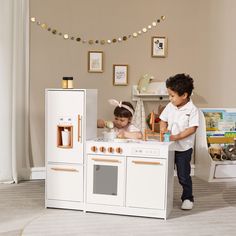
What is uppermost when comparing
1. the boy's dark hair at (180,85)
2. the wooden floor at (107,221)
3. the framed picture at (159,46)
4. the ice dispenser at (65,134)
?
the framed picture at (159,46)

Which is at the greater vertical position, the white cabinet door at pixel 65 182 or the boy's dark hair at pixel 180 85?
the boy's dark hair at pixel 180 85

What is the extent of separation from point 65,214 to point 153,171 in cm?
72

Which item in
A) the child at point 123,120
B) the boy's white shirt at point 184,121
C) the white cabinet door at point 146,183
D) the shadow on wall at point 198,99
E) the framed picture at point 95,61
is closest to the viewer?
the white cabinet door at point 146,183

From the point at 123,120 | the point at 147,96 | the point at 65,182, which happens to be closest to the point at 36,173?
the point at 65,182

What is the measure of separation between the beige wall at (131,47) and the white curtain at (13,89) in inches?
3.2

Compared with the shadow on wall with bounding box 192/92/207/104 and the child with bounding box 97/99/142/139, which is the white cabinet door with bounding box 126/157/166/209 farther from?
the shadow on wall with bounding box 192/92/207/104

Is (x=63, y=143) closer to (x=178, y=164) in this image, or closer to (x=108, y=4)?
(x=178, y=164)

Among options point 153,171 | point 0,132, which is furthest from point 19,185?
point 153,171

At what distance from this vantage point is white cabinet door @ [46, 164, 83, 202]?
3258 millimetres

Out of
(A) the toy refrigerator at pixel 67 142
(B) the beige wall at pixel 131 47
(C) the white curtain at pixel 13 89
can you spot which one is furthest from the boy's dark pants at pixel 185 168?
(C) the white curtain at pixel 13 89

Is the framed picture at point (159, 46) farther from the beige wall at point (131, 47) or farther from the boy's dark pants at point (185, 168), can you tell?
the boy's dark pants at point (185, 168)

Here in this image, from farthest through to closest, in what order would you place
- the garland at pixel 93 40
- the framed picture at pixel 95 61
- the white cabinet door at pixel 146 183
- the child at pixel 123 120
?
1. the framed picture at pixel 95 61
2. the garland at pixel 93 40
3. the child at pixel 123 120
4. the white cabinet door at pixel 146 183

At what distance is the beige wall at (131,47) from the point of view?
426cm

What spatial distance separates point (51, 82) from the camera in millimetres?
4293
